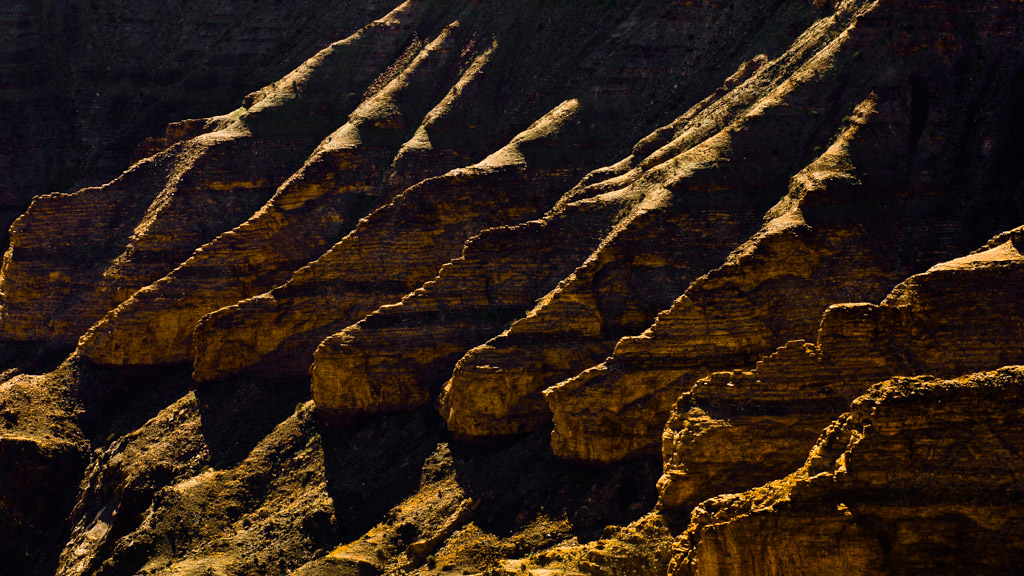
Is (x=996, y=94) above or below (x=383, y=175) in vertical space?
below

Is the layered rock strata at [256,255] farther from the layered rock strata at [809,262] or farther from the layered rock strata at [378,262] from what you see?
the layered rock strata at [809,262]

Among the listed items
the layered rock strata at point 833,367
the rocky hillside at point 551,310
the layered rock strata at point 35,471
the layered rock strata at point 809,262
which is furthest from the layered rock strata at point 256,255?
the layered rock strata at point 833,367

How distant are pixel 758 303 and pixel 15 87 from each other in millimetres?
67627

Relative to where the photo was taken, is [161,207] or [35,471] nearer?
[35,471]

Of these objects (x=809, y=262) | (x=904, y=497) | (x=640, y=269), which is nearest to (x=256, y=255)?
(x=640, y=269)

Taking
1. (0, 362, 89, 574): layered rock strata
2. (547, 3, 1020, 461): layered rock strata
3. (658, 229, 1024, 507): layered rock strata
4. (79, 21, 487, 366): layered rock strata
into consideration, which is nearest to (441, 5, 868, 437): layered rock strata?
(547, 3, 1020, 461): layered rock strata

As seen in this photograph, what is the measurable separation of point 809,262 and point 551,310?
10.7m

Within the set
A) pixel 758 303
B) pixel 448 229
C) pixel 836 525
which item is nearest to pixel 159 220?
pixel 448 229

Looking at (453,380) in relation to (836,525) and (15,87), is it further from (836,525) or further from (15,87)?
(15,87)

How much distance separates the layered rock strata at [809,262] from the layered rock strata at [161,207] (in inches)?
1336

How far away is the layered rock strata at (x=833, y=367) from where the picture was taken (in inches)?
2028

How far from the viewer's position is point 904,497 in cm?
4253

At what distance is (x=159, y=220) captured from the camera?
9038 centimetres

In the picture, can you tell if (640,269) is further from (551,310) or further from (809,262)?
(809,262)
